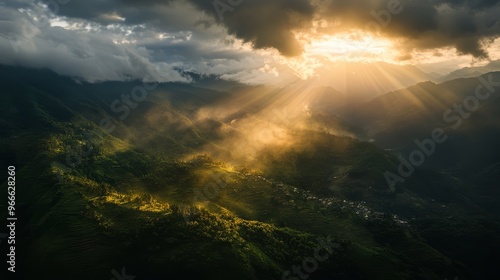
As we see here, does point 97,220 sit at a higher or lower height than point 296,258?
higher

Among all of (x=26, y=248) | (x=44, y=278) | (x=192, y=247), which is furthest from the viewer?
(x=26, y=248)

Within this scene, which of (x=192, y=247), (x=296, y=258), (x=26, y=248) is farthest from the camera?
(x=296, y=258)

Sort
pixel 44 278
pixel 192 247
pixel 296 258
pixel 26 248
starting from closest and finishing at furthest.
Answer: pixel 44 278, pixel 192 247, pixel 26 248, pixel 296 258

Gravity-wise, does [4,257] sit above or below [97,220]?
below

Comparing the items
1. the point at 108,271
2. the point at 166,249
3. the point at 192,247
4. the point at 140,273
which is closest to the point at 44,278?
the point at 108,271

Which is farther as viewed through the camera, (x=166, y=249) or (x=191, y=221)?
(x=191, y=221)

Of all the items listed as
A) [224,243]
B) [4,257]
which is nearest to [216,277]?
[224,243]

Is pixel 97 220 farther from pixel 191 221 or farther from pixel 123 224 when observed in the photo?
pixel 191 221

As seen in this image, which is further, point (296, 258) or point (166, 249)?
point (296, 258)

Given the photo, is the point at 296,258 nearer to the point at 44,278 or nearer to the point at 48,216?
the point at 44,278
